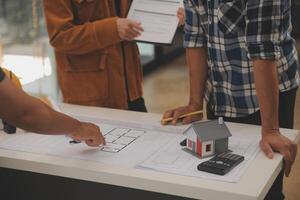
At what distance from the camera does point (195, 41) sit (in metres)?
2.08

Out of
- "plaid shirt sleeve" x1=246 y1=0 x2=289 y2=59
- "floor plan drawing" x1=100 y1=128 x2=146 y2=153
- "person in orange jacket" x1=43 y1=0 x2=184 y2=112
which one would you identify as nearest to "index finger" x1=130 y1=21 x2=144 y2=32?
"person in orange jacket" x1=43 y1=0 x2=184 y2=112

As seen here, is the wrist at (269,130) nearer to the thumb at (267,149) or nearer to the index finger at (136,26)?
the thumb at (267,149)

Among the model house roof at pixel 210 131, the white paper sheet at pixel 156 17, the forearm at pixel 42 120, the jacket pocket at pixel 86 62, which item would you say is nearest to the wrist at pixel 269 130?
the model house roof at pixel 210 131

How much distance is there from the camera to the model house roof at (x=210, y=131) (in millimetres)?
1696

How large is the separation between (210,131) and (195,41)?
48 cm

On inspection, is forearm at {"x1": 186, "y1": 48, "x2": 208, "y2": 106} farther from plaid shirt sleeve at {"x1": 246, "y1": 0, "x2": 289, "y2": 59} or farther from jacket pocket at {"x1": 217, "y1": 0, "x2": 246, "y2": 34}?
plaid shirt sleeve at {"x1": 246, "y1": 0, "x2": 289, "y2": 59}

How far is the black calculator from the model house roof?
0.06 m

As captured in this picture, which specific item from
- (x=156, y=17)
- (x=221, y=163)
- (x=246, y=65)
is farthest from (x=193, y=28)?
(x=221, y=163)

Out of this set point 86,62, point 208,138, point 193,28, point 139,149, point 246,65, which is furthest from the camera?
point 86,62

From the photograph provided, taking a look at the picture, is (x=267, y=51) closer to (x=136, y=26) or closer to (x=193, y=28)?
(x=193, y=28)

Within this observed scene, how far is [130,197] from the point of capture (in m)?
1.75

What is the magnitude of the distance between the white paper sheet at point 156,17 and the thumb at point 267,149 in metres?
0.75

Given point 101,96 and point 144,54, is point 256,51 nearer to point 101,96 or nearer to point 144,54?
point 101,96

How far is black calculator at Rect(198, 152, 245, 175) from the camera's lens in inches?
62.3
